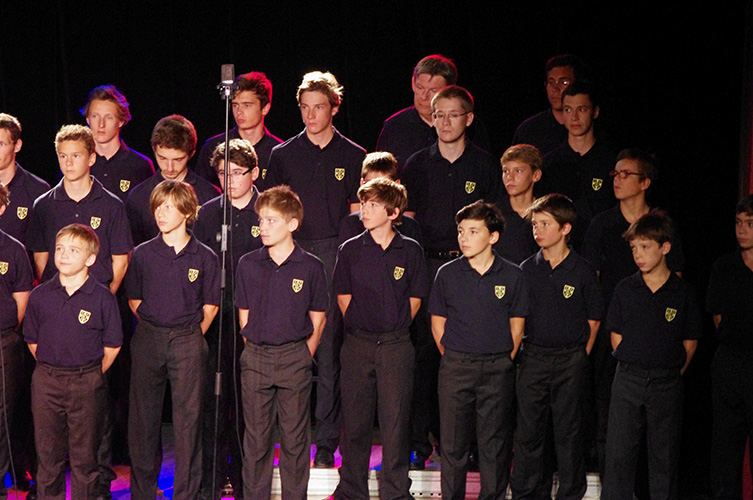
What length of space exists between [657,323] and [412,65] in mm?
2346

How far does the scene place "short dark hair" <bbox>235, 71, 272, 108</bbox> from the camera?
17.3ft

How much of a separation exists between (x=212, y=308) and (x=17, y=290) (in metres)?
1.01

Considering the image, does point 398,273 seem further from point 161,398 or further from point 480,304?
point 161,398

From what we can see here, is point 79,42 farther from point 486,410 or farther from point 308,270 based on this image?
point 486,410

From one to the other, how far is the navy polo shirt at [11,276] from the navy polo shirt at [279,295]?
1103 millimetres

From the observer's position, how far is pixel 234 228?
189 inches

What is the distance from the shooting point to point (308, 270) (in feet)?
14.4

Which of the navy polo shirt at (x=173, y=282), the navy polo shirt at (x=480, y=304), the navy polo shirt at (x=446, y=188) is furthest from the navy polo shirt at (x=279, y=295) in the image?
the navy polo shirt at (x=446, y=188)

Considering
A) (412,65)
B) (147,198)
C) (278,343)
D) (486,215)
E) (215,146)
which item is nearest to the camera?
(278,343)

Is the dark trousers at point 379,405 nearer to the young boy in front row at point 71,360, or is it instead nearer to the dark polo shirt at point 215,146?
the young boy in front row at point 71,360

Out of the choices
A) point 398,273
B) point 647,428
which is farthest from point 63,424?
point 647,428

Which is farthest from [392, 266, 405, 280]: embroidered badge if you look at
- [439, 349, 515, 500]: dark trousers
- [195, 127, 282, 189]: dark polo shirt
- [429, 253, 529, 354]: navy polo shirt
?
[195, 127, 282, 189]: dark polo shirt

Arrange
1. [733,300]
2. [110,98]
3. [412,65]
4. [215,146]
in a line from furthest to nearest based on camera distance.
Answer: [412,65] < [215,146] < [110,98] < [733,300]

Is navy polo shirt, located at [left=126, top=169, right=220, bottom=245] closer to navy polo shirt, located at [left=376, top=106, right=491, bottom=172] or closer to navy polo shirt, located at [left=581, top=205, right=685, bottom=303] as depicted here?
navy polo shirt, located at [left=376, top=106, right=491, bottom=172]
